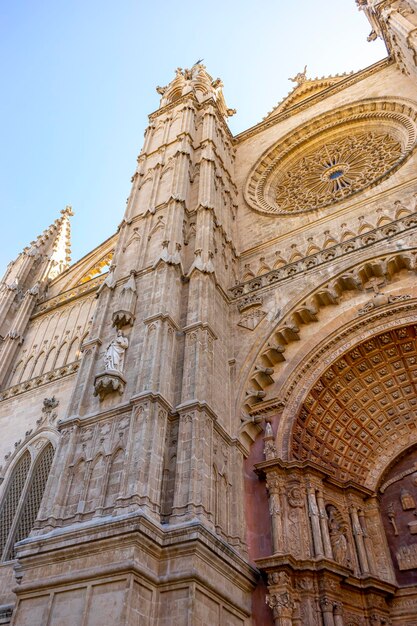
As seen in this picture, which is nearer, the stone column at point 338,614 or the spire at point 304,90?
the stone column at point 338,614

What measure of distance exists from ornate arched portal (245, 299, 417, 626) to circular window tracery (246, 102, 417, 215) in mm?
5654

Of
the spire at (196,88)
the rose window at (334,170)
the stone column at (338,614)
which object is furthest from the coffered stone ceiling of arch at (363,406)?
the spire at (196,88)

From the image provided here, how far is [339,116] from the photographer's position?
19797 mm

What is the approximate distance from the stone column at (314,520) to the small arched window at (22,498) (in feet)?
20.8

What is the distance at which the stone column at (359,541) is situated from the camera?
9.66 metres

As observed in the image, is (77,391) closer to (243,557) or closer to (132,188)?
(243,557)

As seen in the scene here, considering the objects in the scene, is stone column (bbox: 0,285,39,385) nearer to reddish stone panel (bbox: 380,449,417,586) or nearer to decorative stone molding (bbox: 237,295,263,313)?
decorative stone molding (bbox: 237,295,263,313)

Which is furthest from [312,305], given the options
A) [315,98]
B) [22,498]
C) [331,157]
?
[315,98]

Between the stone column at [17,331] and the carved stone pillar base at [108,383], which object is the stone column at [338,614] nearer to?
the carved stone pillar base at [108,383]

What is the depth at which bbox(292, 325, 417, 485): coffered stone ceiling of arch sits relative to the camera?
11352 millimetres

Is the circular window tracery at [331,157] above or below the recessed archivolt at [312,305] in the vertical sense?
above

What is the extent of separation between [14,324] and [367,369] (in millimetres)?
13015

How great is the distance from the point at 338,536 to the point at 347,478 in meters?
1.44

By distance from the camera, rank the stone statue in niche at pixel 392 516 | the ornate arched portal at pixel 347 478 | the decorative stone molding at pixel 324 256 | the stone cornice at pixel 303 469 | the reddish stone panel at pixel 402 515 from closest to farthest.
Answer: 1. the ornate arched portal at pixel 347 478
2. the reddish stone panel at pixel 402 515
3. the stone cornice at pixel 303 469
4. the stone statue in niche at pixel 392 516
5. the decorative stone molding at pixel 324 256
